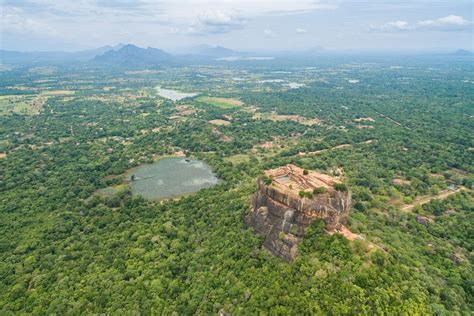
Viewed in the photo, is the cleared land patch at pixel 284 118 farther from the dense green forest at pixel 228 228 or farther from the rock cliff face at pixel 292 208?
the rock cliff face at pixel 292 208

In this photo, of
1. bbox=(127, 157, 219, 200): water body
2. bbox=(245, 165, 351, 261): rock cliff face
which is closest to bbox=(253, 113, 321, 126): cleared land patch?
bbox=(127, 157, 219, 200): water body

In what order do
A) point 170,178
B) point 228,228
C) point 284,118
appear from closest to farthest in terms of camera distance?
point 228,228
point 170,178
point 284,118

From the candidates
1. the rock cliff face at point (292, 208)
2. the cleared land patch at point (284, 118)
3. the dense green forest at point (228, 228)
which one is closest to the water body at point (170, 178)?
the dense green forest at point (228, 228)

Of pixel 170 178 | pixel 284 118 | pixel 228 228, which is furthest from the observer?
pixel 284 118

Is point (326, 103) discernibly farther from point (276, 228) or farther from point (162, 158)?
point (276, 228)

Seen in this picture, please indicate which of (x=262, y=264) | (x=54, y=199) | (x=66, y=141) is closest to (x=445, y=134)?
(x=262, y=264)

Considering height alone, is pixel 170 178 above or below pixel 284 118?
below

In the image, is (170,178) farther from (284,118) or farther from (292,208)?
(284,118)

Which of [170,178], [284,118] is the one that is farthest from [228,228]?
[284,118]
